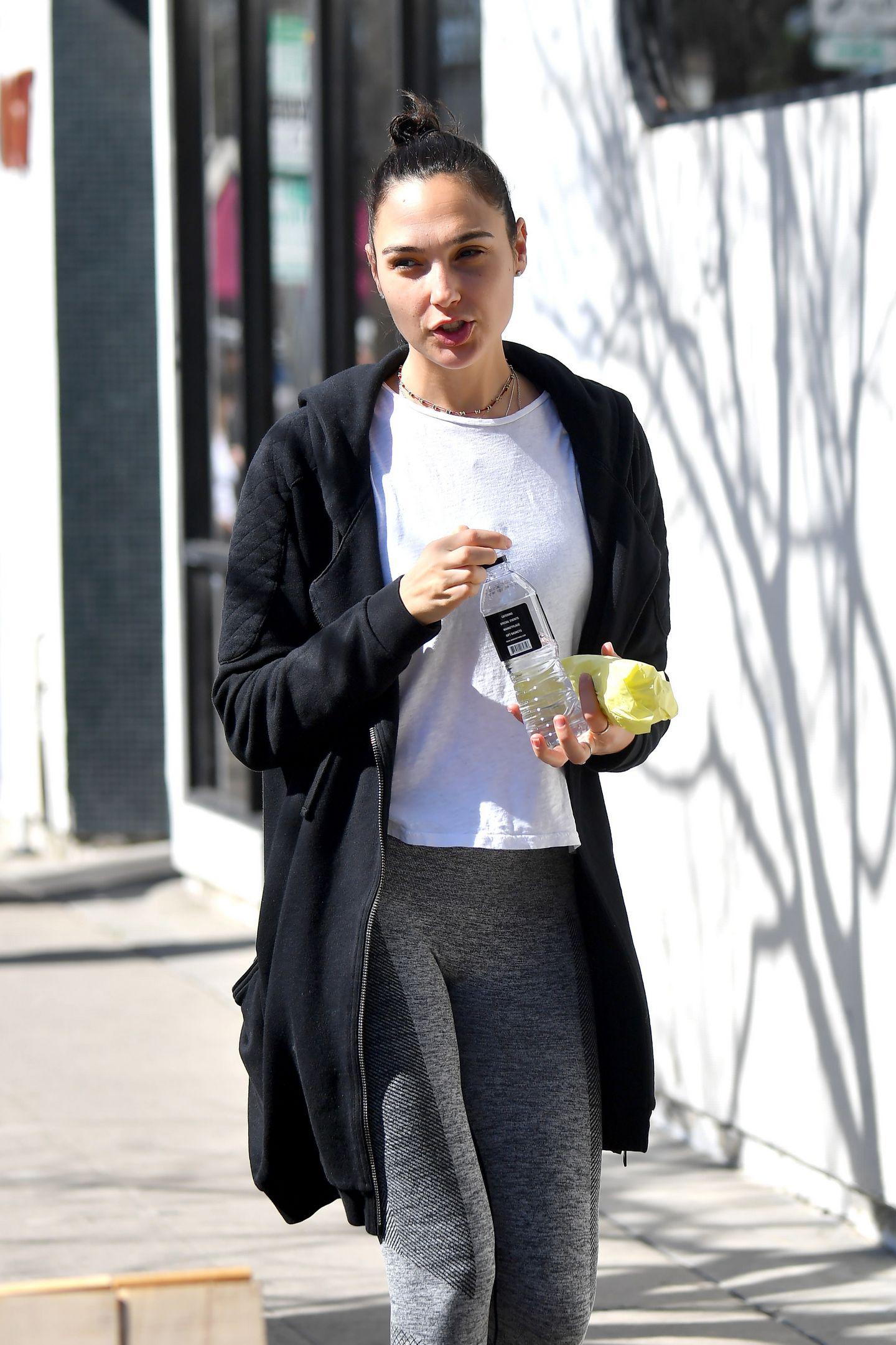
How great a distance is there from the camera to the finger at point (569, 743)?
240 cm

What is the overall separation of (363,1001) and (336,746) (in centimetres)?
33

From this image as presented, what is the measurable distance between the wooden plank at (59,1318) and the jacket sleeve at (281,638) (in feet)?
3.00

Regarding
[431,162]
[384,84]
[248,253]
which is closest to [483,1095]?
[431,162]

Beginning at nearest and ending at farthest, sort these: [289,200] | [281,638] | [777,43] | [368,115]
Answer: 1. [281,638]
2. [368,115]
3. [289,200]
4. [777,43]

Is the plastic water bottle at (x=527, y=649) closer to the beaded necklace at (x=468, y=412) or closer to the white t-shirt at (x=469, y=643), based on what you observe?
the white t-shirt at (x=469, y=643)

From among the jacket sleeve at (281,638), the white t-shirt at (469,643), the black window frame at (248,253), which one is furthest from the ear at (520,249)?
the black window frame at (248,253)

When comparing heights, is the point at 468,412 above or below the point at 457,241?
below

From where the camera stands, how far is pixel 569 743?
2.42 m

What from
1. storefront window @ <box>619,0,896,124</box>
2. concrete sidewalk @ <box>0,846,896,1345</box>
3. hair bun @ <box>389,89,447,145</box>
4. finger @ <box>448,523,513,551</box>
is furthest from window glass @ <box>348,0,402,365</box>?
finger @ <box>448,523,513,551</box>

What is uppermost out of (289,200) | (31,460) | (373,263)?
(289,200)

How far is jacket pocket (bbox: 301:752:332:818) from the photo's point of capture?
8.20 feet

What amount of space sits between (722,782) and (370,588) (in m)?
2.27

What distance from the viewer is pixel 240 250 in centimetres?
755

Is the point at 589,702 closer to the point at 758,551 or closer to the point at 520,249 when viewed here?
the point at 520,249
